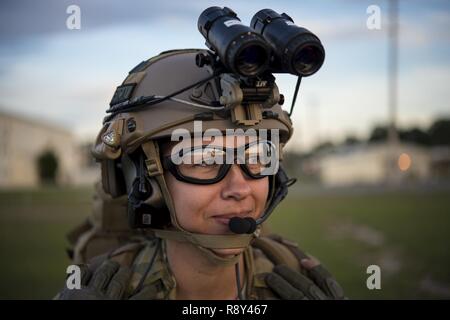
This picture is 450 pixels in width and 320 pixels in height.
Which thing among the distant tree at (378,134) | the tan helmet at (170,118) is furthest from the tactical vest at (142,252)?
the distant tree at (378,134)

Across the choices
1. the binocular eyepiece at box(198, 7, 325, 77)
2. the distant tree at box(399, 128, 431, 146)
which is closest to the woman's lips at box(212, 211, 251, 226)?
the binocular eyepiece at box(198, 7, 325, 77)

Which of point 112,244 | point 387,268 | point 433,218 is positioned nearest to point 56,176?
point 433,218

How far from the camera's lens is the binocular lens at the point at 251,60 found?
2.69 meters

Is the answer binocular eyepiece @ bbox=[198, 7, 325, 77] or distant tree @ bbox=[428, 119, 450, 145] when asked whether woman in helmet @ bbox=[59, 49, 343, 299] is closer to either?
binocular eyepiece @ bbox=[198, 7, 325, 77]

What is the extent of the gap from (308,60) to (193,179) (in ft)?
2.60

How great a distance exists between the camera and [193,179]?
295 cm

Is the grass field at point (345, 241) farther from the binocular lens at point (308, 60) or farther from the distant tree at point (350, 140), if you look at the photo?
the distant tree at point (350, 140)

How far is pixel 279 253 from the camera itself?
371 centimetres

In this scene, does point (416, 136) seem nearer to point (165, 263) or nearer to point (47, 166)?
point (47, 166)

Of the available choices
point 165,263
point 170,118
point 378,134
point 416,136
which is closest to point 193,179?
point 170,118

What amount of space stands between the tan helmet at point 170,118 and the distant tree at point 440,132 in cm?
5760

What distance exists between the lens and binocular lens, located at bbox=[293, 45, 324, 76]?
2.77 m

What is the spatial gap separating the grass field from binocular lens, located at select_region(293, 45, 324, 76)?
205 inches

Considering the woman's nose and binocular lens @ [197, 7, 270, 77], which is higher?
binocular lens @ [197, 7, 270, 77]
